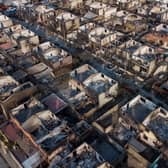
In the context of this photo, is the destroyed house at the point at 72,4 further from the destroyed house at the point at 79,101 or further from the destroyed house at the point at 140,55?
the destroyed house at the point at 79,101

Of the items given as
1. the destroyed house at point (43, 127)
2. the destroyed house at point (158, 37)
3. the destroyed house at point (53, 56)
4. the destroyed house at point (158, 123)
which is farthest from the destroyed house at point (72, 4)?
the destroyed house at point (158, 123)

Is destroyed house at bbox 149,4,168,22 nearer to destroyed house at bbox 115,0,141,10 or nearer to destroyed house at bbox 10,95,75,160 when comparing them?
destroyed house at bbox 115,0,141,10

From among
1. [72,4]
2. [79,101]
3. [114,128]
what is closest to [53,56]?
[79,101]

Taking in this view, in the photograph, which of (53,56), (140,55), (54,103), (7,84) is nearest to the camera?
(54,103)

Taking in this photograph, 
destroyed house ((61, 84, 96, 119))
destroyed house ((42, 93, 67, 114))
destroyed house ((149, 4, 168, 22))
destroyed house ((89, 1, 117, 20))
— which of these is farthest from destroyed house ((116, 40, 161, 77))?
destroyed house ((89, 1, 117, 20))

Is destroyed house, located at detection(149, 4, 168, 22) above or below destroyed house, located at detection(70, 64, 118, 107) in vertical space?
above

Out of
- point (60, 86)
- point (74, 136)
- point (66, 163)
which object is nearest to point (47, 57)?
point (60, 86)

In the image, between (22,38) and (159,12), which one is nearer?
(22,38)

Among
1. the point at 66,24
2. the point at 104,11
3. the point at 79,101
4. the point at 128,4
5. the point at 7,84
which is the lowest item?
the point at 79,101

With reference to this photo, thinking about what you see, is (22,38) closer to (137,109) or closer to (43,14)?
(43,14)
